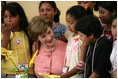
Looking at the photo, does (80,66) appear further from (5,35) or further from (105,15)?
(5,35)

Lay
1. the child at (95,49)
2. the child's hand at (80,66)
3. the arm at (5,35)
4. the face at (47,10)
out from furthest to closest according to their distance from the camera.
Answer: the face at (47,10)
the arm at (5,35)
the child's hand at (80,66)
the child at (95,49)

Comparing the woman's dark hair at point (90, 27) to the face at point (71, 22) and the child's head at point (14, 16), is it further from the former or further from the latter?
the child's head at point (14, 16)

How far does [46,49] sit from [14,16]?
1.45 ft

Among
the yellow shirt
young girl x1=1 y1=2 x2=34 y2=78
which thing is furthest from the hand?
the yellow shirt

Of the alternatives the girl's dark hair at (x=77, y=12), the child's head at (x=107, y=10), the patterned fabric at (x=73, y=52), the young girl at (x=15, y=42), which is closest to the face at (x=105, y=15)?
the child's head at (x=107, y=10)

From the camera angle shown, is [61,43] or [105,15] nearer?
[105,15]

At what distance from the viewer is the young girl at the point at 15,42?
2020mm

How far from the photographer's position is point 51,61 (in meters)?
1.88

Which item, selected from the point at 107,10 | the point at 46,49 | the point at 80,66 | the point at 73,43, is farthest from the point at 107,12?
the point at 46,49

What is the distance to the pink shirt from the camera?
1.85m

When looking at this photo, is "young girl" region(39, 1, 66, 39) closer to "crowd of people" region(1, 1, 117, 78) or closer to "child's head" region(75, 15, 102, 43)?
"crowd of people" region(1, 1, 117, 78)

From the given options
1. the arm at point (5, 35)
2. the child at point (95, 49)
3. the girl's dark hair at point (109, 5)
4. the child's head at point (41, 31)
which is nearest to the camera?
the child at point (95, 49)

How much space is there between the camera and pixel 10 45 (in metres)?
2.07

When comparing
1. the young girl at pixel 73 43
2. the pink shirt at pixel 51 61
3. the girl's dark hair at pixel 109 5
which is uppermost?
the girl's dark hair at pixel 109 5
